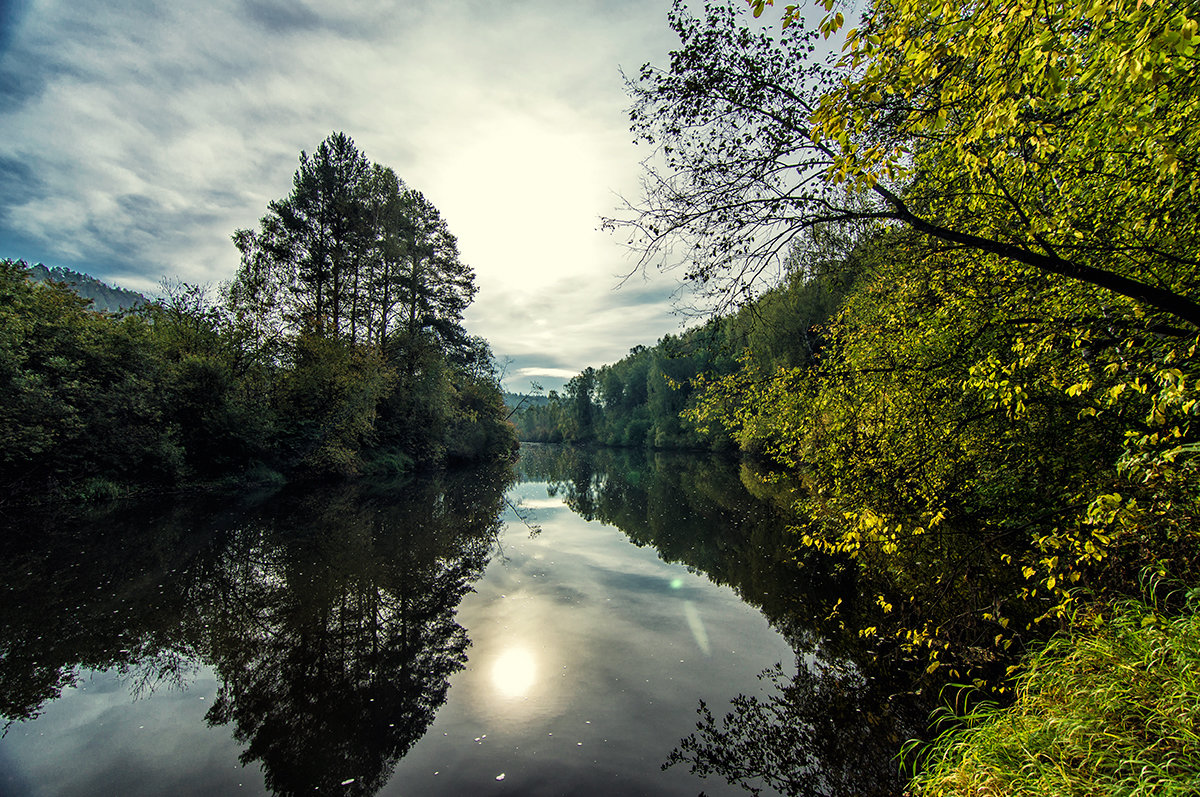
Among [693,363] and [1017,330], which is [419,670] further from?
[693,363]

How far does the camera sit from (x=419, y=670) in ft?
21.3

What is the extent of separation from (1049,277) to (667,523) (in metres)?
12.9

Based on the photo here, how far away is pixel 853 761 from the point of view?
473 cm

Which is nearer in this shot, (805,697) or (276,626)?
(805,697)

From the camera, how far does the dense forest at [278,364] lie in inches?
587

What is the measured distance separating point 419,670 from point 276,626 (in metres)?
2.84

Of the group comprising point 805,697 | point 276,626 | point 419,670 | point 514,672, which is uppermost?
point 276,626

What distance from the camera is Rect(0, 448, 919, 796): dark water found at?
463 cm

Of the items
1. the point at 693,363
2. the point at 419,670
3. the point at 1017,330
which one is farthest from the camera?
the point at 693,363

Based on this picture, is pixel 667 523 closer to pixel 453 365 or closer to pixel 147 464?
pixel 147 464

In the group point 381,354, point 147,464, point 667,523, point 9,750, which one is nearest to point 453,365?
point 381,354

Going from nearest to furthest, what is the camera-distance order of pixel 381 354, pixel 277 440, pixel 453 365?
pixel 277 440 → pixel 381 354 → pixel 453 365

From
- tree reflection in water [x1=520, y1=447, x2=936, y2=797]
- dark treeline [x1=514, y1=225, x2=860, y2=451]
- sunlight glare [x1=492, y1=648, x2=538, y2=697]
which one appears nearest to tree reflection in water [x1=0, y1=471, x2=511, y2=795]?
sunlight glare [x1=492, y1=648, x2=538, y2=697]

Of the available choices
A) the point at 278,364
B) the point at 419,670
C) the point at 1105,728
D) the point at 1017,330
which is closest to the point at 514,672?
the point at 419,670
